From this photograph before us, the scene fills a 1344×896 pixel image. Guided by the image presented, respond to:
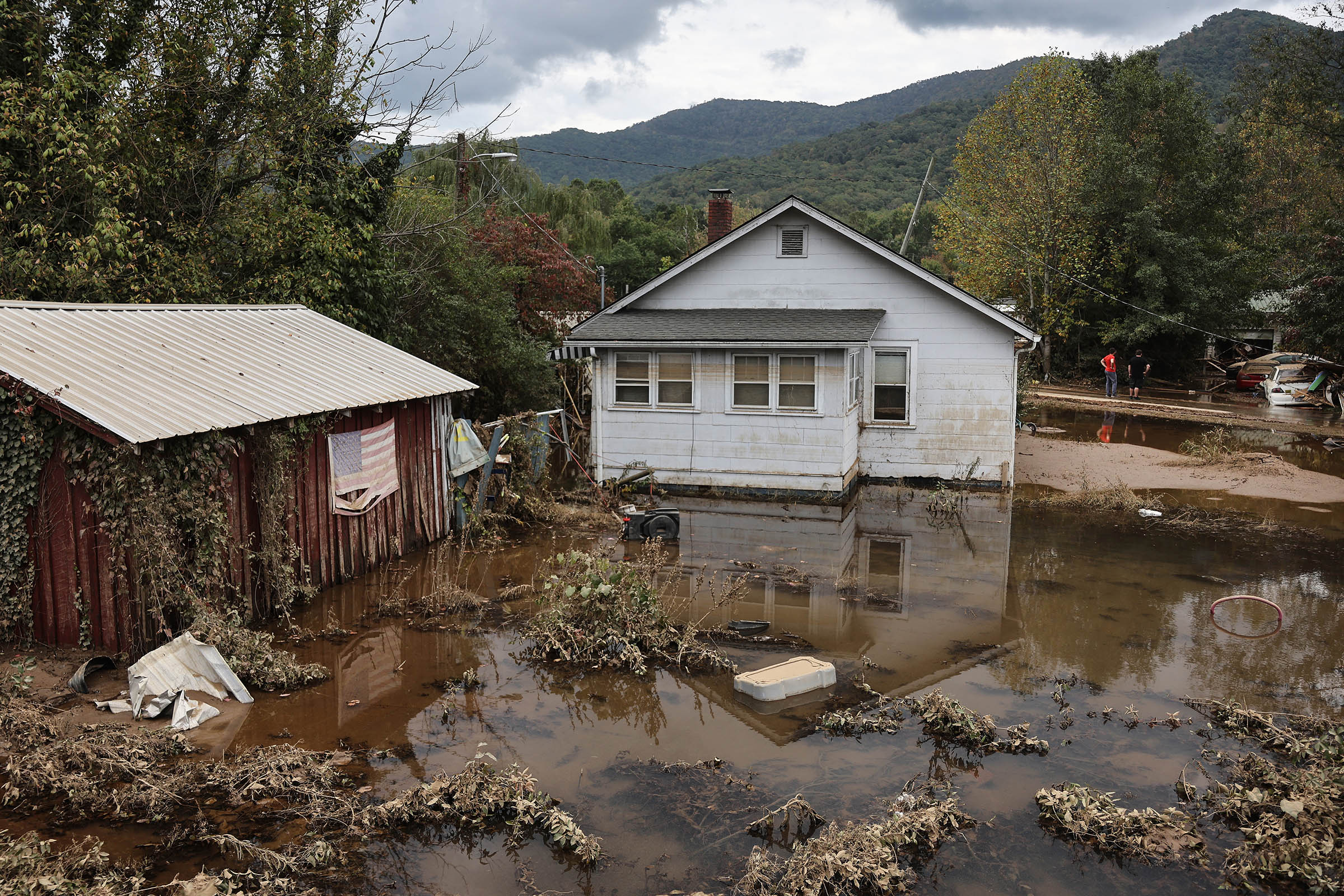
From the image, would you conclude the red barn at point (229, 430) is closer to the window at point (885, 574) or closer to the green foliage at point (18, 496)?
the green foliage at point (18, 496)

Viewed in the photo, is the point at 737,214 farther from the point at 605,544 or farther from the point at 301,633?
the point at 301,633

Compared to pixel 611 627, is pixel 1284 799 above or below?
below

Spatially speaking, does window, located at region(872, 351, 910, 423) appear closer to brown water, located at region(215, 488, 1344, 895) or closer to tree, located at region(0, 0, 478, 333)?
brown water, located at region(215, 488, 1344, 895)

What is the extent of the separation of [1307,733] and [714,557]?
25.3 ft

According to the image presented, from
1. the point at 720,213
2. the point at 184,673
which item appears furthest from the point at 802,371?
the point at 184,673

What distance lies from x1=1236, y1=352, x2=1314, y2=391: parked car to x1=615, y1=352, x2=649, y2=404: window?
2914cm

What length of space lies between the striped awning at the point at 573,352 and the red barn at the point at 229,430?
3820 millimetres

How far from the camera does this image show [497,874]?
5816 mm

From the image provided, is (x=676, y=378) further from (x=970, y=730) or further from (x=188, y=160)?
(x=970, y=730)

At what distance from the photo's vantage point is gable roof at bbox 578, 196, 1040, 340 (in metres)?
17.7

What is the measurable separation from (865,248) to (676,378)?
15.7 ft

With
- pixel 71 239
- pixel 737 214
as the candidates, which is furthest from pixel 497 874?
pixel 737 214

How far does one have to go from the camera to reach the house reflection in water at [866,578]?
957cm

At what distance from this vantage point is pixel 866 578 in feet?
41.1
